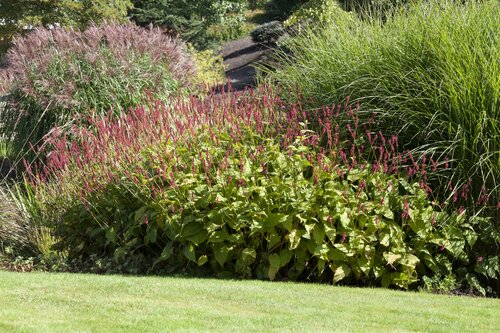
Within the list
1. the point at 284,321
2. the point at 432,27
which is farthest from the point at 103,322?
the point at 432,27

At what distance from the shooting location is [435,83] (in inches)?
278

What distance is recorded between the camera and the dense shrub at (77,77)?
31.3 ft

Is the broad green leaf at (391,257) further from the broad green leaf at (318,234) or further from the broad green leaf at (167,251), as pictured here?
the broad green leaf at (167,251)

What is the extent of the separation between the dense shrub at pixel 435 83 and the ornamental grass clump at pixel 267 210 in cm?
A: 27

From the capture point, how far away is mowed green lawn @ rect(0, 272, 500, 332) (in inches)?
174

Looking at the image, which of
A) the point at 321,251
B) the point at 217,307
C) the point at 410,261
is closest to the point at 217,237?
the point at 321,251

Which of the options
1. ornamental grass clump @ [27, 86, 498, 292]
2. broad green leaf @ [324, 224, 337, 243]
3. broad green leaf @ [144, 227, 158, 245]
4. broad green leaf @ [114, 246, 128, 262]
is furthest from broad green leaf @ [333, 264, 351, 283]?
broad green leaf @ [114, 246, 128, 262]

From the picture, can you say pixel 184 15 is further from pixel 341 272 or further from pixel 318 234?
pixel 341 272

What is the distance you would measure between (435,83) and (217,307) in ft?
10.9

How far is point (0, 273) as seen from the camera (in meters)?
6.24

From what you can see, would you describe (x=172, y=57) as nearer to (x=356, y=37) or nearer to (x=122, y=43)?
(x=122, y=43)

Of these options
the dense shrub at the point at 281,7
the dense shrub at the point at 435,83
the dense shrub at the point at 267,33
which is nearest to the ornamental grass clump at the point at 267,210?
the dense shrub at the point at 435,83

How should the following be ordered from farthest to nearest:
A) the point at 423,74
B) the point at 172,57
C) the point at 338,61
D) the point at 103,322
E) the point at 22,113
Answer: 1. the point at 172,57
2. the point at 22,113
3. the point at 338,61
4. the point at 423,74
5. the point at 103,322

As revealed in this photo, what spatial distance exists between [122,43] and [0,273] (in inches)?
178
